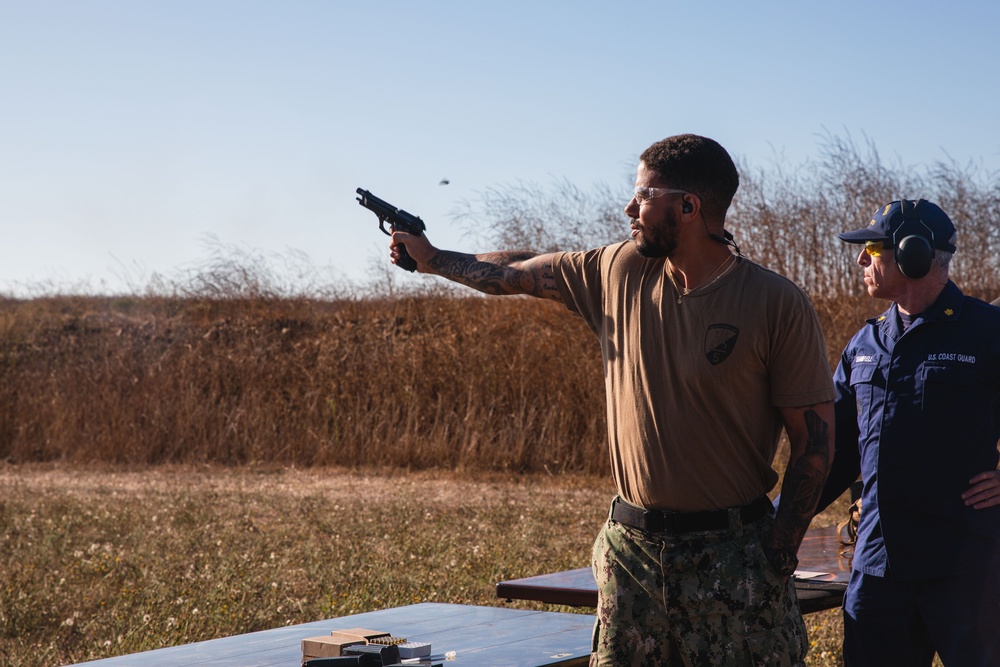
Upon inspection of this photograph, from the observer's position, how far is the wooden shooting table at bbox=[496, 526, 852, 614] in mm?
3678

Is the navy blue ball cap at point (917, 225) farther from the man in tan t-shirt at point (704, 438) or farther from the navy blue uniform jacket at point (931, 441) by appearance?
the man in tan t-shirt at point (704, 438)

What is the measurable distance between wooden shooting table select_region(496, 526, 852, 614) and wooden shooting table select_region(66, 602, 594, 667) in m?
0.08

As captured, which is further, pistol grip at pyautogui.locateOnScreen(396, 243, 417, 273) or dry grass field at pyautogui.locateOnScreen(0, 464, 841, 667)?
dry grass field at pyautogui.locateOnScreen(0, 464, 841, 667)

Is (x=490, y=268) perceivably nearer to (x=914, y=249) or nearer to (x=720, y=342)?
(x=720, y=342)

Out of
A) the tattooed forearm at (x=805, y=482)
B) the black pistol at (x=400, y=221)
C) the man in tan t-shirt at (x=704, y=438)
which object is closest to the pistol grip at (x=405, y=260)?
the black pistol at (x=400, y=221)

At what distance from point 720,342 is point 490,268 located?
0.85 meters

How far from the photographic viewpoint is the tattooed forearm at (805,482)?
277cm

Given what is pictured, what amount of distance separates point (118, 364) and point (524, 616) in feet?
42.7

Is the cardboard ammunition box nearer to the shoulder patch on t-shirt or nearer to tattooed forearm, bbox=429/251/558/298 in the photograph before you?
tattooed forearm, bbox=429/251/558/298

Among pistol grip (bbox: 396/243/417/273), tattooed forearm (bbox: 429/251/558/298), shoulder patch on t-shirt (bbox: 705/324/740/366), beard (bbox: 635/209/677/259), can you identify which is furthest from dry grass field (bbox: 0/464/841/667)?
beard (bbox: 635/209/677/259)

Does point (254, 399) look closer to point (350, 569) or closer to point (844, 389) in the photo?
point (350, 569)

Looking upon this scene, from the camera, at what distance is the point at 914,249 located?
126 inches

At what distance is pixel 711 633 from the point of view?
2.70m

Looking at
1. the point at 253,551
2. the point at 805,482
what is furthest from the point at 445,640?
the point at 253,551
